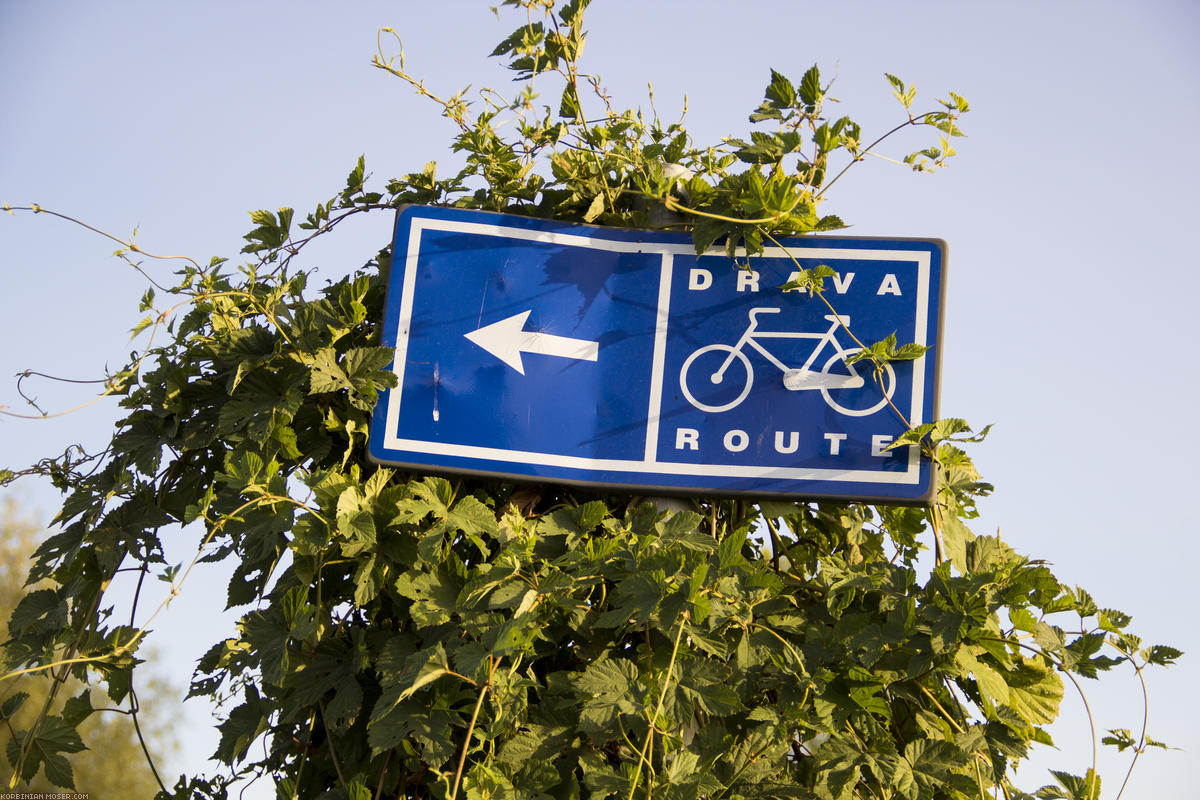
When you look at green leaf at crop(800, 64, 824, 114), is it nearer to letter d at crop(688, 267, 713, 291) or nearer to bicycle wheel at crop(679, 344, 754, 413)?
letter d at crop(688, 267, 713, 291)

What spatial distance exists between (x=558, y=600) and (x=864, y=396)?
1.91 ft

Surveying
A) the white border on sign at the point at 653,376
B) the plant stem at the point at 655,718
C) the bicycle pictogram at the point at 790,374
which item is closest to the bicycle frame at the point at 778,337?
the bicycle pictogram at the point at 790,374

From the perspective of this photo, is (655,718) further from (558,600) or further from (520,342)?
(520,342)

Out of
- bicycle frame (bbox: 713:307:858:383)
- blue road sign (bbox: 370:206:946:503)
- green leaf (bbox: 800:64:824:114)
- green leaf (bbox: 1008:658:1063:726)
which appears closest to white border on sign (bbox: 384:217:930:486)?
blue road sign (bbox: 370:206:946:503)

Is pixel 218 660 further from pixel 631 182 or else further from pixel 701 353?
pixel 631 182

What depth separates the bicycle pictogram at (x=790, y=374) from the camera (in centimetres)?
155

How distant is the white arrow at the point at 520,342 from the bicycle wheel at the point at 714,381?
0.16 meters

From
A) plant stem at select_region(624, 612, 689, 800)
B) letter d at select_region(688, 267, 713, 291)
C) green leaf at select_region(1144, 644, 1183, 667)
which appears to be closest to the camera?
plant stem at select_region(624, 612, 689, 800)

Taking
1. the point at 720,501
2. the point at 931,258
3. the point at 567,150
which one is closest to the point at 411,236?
the point at 567,150

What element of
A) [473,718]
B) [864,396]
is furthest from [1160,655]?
[473,718]

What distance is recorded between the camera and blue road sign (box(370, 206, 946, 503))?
154 cm

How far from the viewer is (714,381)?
1.59 metres

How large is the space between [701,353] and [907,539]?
0.50m

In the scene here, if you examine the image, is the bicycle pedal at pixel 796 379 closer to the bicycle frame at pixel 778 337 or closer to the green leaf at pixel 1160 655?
the bicycle frame at pixel 778 337
